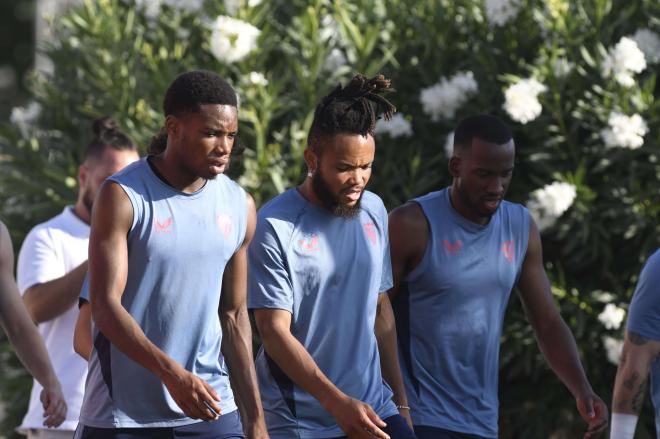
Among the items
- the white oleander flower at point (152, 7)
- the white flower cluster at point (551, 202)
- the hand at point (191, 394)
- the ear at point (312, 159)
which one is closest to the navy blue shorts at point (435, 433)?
the ear at point (312, 159)

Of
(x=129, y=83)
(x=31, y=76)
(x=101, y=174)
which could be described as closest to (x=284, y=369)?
(x=101, y=174)

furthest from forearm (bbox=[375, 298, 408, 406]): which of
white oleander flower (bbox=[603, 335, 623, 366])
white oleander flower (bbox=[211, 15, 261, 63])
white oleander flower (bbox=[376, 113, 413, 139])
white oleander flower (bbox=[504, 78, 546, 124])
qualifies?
white oleander flower (bbox=[211, 15, 261, 63])

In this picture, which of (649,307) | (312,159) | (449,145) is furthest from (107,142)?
(649,307)

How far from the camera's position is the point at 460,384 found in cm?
626

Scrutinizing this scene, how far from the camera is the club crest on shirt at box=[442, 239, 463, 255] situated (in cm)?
633

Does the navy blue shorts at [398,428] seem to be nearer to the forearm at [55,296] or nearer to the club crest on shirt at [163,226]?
the club crest on shirt at [163,226]

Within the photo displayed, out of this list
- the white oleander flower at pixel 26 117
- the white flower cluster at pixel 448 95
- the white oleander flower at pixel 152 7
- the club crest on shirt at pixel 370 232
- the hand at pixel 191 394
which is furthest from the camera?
the white oleander flower at pixel 26 117

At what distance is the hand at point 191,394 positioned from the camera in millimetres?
4703

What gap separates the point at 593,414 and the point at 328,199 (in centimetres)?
157

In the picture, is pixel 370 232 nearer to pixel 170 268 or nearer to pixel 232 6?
pixel 170 268

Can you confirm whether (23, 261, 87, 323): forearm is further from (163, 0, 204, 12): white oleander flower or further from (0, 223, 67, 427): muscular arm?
(163, 0, 204, 12): white oleander flower

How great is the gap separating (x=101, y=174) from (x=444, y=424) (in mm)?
2127

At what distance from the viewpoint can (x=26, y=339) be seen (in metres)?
6.20

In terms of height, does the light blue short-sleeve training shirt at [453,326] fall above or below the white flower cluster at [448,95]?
below
